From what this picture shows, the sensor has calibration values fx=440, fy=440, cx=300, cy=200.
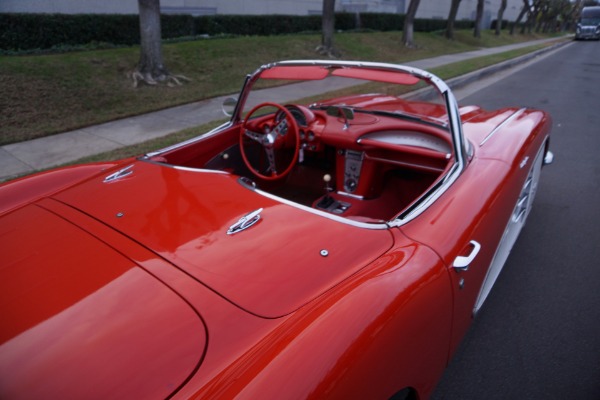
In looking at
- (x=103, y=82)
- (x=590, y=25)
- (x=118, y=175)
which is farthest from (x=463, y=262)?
(x=590, y=25)

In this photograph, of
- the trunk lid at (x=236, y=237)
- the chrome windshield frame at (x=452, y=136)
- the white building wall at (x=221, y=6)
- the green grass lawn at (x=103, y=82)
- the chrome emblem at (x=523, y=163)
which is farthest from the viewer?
the white building wall at (x=221, y=6)

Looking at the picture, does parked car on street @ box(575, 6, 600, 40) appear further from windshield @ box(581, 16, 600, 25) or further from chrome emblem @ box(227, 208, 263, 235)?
chrome emblem @ box(227, 208, 263, 235)

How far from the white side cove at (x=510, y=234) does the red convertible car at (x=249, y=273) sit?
4 centimetres

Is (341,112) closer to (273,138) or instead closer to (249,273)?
(273,138)

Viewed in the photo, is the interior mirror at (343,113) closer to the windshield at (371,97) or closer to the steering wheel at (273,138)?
the windshield at (371,97)

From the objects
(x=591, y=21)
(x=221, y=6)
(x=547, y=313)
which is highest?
(x=591, y=21)

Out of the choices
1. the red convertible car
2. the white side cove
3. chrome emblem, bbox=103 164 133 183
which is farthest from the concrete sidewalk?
the white side cove

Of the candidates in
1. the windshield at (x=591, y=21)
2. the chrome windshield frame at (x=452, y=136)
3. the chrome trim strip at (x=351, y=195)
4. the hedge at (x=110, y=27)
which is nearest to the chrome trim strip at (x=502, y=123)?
the chrome windshield frame at (x=452, y=136)

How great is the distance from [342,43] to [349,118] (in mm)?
12748

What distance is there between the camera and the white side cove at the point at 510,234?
231cm

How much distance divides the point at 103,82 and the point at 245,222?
7515 millimetres

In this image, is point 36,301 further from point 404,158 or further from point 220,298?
point 404,158

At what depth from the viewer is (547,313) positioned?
2.64 meters

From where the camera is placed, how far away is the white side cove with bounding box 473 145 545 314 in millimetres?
2314
